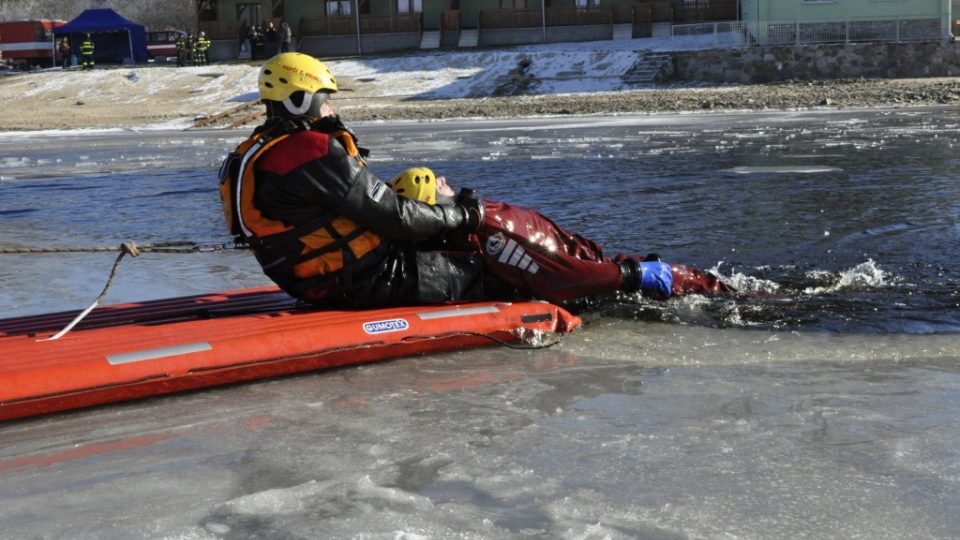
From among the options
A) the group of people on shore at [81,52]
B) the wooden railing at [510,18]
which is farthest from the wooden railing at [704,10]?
the group of people on shore at [81,52]

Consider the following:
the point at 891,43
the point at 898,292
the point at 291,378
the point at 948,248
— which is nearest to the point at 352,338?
the point at 291,378

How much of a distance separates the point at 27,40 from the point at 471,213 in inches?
1937

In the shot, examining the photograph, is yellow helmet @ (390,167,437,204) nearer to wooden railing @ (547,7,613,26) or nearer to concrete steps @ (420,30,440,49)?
wooden railing @ (547,7,613,26)

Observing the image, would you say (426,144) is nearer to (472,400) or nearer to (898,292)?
(898,292)

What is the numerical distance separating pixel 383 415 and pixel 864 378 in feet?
6.29

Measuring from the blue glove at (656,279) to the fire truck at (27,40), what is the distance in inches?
1891

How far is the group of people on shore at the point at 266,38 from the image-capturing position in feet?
138

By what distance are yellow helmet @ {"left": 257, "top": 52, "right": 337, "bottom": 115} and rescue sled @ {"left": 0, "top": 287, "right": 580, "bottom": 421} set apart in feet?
3.08

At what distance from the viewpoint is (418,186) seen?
5.20 metres

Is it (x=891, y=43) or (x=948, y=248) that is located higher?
(x=891, y=43)

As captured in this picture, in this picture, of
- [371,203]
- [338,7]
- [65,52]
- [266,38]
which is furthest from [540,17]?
[371,203]

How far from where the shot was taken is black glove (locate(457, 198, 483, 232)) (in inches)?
206

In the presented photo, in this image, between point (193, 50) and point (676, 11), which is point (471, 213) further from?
point (676, 11)

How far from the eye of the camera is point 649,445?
3637mm
